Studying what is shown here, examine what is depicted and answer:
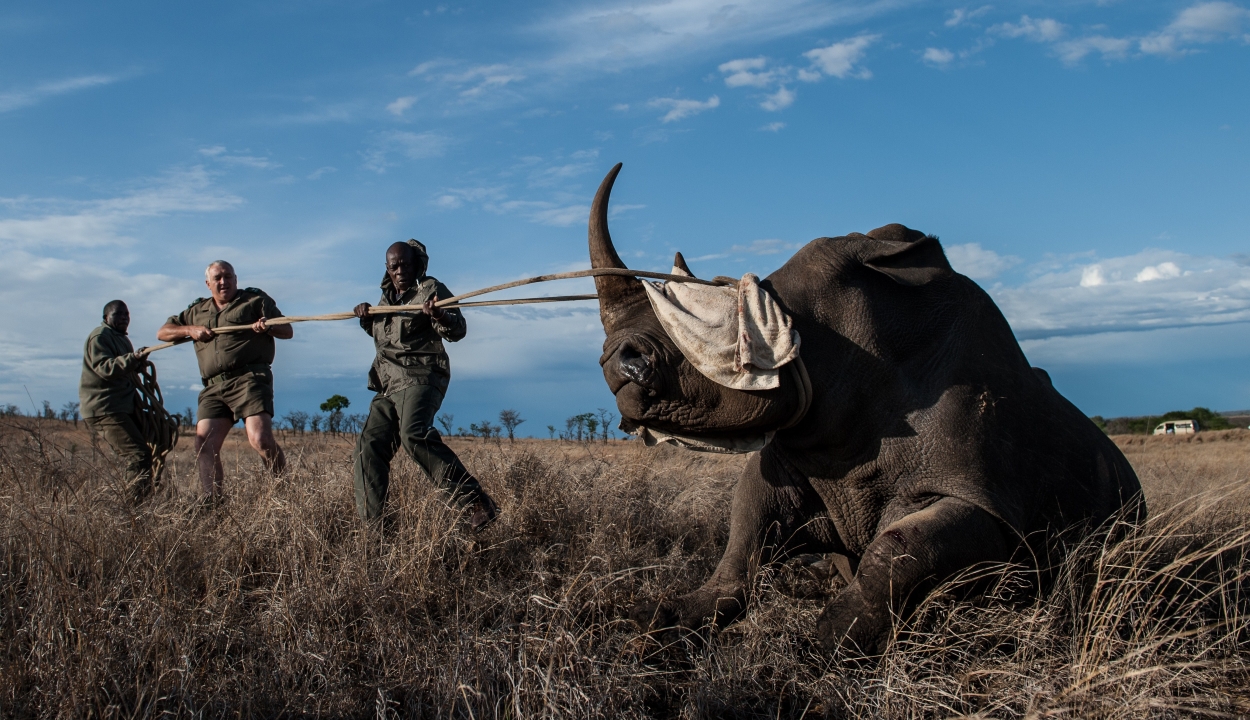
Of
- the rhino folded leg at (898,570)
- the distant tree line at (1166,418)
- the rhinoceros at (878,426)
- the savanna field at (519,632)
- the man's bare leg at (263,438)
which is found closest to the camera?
the savanna field at (519,632)

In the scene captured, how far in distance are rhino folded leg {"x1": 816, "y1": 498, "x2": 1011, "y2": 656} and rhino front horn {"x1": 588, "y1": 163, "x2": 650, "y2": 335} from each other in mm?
1283

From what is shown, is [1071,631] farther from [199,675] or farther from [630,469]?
[630,469]

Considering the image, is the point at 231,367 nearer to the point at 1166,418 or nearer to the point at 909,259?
the point at 909,259

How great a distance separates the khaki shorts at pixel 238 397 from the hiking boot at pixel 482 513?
2533 millimetres

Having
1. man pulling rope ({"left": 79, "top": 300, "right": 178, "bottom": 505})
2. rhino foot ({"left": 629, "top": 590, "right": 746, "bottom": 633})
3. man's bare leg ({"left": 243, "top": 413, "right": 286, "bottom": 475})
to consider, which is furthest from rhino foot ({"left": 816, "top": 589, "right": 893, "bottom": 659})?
man pulling rope ({"left": 79, "top": 300, "right": 178, "bottom": 505})

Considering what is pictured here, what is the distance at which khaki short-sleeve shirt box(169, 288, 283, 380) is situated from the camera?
7.33 metres

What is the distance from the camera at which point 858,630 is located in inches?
133

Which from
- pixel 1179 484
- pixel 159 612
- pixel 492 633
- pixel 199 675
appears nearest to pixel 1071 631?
pixel 492 633

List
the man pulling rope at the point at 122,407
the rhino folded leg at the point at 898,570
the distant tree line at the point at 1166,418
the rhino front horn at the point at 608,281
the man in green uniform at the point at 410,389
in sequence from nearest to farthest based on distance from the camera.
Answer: the rhino folded leg at the point at 898,570 → the rhino front horn at the point at 608,281 → the man in green uniform at the point at 410,389 → the man pulling rope at the point at 122,407 → the distant tree line at the point at 1166,418

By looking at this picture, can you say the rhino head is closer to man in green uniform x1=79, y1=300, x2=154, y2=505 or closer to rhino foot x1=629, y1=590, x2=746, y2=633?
rhino foot x1=629, y1=590, x2=746, y2=633

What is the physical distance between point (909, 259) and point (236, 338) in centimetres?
539

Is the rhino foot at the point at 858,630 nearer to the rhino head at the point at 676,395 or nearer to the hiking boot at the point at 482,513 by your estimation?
the rhino head at the point at 676,395

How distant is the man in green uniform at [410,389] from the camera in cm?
580

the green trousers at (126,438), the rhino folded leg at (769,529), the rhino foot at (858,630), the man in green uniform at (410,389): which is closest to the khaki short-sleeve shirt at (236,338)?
the green trousers at (126,438)
